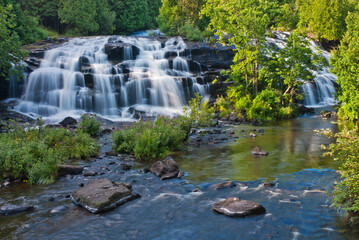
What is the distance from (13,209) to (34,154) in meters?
2.94

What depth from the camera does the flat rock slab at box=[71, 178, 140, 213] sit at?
6.42 m

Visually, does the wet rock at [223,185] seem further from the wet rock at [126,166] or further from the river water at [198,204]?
the wet rock at [126,166]

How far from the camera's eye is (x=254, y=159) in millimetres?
10539

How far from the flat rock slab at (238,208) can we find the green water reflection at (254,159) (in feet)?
6.47

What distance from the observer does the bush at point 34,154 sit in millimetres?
8320

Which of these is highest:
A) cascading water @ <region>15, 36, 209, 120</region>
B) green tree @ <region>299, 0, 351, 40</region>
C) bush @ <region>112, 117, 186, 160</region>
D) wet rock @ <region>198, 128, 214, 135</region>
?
green tree @ <region>299, 0, 351, 40</region>

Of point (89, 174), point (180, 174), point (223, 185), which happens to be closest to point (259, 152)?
point (180, 174)

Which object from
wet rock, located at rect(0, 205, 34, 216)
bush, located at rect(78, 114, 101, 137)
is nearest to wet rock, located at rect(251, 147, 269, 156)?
bush, located at rect(78, 114, 101, 137)

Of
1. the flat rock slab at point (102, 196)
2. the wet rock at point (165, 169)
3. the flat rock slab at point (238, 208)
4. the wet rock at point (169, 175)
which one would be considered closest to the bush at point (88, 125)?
the wet rock at point (165, 169)

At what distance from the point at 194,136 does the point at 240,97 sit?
891cm

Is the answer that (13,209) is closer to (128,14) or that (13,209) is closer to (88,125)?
(88,125)

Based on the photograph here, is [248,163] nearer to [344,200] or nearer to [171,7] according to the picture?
[344,200]

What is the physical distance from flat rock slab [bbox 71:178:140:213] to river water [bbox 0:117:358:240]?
0.57 feet

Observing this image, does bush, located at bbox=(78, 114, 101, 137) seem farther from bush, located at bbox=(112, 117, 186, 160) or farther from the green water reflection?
the green water reflection
